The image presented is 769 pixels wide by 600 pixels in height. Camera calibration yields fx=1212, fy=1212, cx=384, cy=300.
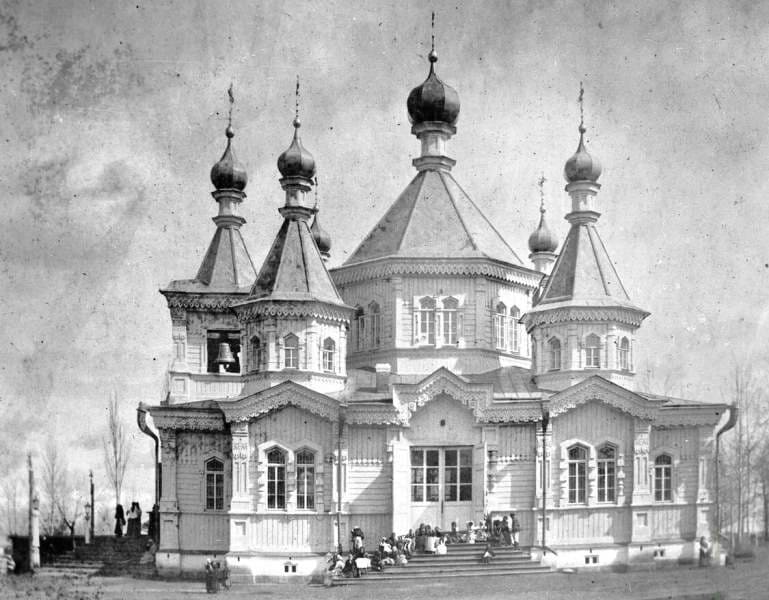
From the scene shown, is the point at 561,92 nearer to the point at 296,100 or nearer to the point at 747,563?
the point at 296,100

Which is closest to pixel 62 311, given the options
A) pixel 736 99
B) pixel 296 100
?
pixel 296 100

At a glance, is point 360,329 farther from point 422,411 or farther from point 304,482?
point 304,482

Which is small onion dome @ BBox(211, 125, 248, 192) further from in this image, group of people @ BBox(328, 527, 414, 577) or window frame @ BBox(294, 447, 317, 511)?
group of people @ BBox(328, 527, 414, 577)

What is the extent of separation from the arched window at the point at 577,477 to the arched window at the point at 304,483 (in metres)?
7.09

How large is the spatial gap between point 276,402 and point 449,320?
6873mm

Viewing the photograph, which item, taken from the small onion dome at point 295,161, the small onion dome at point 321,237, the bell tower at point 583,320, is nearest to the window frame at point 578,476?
the bell tower at point 583,320

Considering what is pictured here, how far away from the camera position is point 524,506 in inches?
1303

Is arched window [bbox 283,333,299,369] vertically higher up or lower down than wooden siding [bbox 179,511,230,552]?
higher up

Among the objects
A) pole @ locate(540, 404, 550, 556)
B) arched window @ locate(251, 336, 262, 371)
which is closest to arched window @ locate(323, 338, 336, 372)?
arched window @ locate(251, 336, 262, 371)

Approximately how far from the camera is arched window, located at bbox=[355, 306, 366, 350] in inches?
1492

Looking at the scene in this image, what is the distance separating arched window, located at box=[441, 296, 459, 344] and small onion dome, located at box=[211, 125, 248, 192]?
862 cm

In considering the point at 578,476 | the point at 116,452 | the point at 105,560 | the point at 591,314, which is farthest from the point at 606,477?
the point at 116,452

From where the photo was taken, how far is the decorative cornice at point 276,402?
32.5 metres

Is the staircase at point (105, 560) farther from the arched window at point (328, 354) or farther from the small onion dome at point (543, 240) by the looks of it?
the small onion dome at point (543, 240)
